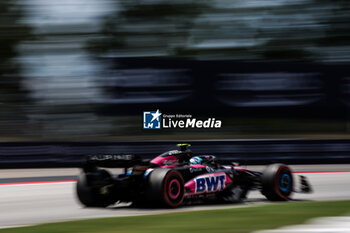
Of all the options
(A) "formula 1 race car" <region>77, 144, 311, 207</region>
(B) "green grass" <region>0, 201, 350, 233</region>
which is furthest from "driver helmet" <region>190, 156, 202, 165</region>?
(B) "green grass" <region>0, 201, 350, 233</region>

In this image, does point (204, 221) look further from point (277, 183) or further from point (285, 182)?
point (285, 182)

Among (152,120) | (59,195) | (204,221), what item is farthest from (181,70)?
(204,221)

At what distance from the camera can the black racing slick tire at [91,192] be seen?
790cm

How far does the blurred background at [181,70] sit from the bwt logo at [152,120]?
7.4 inches

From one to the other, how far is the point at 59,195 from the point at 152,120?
8929 mm

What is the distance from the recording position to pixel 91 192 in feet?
26.2

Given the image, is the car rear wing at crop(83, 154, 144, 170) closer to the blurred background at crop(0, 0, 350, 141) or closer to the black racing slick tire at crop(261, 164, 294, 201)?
the black racing slick tire at crop(261, 164, 294, 201)

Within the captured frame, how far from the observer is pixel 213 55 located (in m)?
20.9

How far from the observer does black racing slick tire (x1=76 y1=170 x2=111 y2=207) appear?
25.9 ft

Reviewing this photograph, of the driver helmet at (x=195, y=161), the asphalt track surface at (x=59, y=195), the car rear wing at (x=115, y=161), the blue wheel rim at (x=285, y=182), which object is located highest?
the car rear wing at (x=115, y=161)

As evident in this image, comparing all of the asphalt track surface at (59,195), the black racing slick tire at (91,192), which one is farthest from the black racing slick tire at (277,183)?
the black racing slick tire at (91,192)

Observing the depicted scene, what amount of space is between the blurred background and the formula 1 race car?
31.7 feet

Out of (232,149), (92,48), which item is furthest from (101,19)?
(232,149)

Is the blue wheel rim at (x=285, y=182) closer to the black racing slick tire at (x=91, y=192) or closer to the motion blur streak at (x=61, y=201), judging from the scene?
the motion blur streak at (x=61, y=201)
